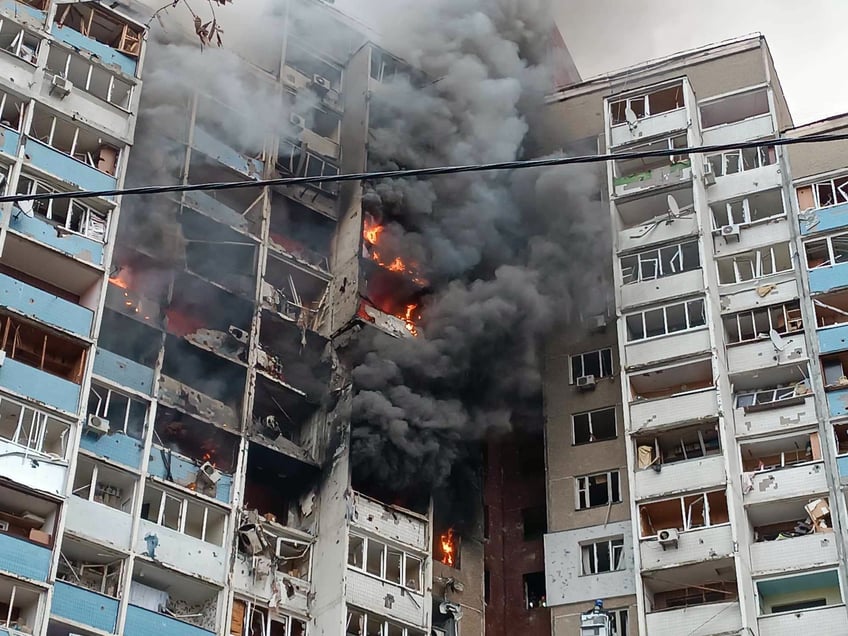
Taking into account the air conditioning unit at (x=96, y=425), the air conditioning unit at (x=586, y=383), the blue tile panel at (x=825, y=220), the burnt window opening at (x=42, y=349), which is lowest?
the air conditioning unit at (x=96, y=425)

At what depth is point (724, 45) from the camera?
50.4 meters

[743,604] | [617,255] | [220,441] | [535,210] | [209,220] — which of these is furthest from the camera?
[535,210]

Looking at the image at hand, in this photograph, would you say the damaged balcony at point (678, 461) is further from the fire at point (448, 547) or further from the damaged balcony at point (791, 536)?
the fire at point (448, 547)

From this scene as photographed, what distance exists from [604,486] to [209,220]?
649 inches

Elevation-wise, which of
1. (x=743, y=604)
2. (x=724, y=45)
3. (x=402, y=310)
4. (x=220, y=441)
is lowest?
(x=743, y=604)

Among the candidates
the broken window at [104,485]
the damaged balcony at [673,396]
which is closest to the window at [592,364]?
the damaged balcony at [673,396]

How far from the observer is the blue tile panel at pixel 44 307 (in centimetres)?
3506

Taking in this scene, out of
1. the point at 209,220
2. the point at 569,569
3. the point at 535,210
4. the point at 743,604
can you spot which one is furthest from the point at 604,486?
the point at 209,220

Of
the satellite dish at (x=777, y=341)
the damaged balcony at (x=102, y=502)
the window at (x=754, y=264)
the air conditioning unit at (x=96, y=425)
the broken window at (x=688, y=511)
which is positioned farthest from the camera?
the window at (x=754, y=264)

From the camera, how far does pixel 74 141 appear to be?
131 ft

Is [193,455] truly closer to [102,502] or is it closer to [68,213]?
[102,502]

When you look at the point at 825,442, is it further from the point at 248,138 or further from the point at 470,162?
the point at 248,138

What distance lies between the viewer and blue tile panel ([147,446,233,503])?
37.7 metres

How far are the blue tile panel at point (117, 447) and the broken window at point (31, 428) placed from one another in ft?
5.04
